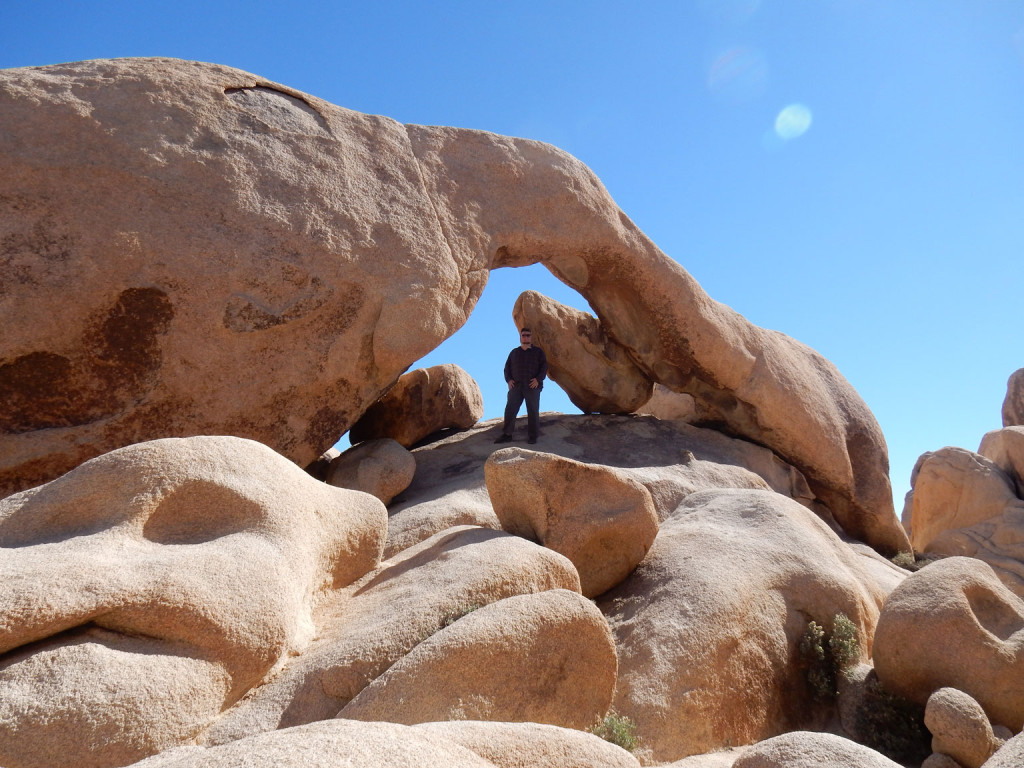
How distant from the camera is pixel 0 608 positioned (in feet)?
9.61

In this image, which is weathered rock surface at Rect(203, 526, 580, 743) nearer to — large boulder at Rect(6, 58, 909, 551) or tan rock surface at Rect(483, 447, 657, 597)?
tan rock surface at Rect(483, 447, 657, 597)

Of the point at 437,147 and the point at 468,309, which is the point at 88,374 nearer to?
the point at 468,309

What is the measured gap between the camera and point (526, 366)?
9352 mm

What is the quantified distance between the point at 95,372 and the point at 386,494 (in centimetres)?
260

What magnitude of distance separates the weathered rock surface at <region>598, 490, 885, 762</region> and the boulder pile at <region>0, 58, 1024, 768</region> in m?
0.02

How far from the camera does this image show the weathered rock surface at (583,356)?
10.3 metres

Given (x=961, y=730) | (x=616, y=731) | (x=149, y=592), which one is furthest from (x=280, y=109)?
(x=961, y=730)

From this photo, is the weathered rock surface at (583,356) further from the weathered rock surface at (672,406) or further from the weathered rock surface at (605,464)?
the weathered rock surface at (672,406)

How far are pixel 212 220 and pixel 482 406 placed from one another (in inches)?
191

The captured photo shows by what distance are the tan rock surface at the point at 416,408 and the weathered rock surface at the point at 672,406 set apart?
3025 mm

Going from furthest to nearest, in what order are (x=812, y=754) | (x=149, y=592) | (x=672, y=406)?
(x=672, y=406), (x=149, y=592), (x=812, y=754)

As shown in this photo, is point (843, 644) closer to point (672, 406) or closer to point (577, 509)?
point (577, 509)

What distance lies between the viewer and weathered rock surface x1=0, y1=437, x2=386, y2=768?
2.83 meters

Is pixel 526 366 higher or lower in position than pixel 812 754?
higher
